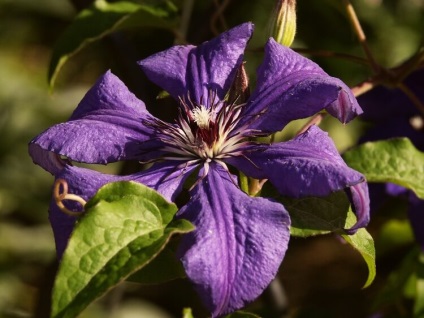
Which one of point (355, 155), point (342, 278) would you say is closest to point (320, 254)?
point (342, 278)

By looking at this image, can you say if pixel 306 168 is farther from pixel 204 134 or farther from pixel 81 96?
pixel 81 96

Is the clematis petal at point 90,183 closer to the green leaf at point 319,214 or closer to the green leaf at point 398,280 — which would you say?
the green leaf at point 319,214

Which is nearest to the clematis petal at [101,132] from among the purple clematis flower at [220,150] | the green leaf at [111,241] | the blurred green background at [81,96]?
the purple clematis flower at [220,150]

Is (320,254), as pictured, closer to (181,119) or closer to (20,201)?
(20,201)

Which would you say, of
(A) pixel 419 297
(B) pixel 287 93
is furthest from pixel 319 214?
(A) pixel 419 297

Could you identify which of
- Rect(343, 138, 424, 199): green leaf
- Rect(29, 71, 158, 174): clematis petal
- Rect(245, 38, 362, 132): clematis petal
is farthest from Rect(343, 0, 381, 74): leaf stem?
Rect(29, 71, 158, 174): clematis petal

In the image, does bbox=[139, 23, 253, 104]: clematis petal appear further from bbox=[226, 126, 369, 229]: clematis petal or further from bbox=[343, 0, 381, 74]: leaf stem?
bbox=[343, 0, 381, 74]: leaf stem

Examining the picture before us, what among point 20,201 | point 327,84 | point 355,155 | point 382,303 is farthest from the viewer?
point 20,201
